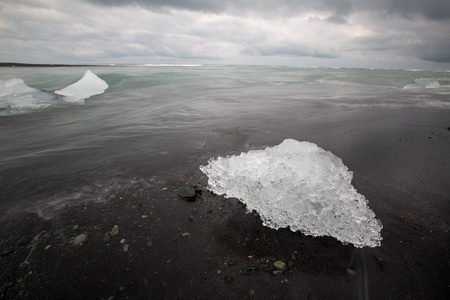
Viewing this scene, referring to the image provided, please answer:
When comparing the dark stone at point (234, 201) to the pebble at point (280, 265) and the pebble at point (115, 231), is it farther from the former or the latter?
the pebble at point (115, 231)

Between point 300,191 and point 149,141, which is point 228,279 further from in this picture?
point 149,141

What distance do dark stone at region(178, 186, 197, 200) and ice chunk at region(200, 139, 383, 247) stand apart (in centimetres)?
31

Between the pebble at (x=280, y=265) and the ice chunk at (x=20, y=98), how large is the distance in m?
11.8

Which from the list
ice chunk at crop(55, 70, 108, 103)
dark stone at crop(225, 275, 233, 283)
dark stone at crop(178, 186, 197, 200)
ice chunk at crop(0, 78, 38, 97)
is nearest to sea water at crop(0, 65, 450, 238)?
dark stone at crop(178, 186, 197, 200)

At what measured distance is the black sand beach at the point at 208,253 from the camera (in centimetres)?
169

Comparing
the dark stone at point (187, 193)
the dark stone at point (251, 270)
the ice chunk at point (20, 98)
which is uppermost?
the ice chunk at point (20, 98)

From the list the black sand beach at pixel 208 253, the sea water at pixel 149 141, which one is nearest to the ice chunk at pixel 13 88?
the sea water at pixel 149 141

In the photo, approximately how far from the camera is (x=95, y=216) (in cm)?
244

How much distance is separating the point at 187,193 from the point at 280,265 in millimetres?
1485

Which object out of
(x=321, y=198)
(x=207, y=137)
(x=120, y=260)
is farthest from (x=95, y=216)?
Result: (x=207, y=137)

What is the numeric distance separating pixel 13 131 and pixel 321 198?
855 cm

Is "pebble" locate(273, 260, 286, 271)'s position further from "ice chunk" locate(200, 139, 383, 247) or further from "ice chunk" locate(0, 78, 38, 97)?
"ice chunk" locate(0, 78, 38, 97)

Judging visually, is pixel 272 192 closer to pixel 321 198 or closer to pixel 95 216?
pixel 321 198

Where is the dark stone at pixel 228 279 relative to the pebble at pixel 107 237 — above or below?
below
